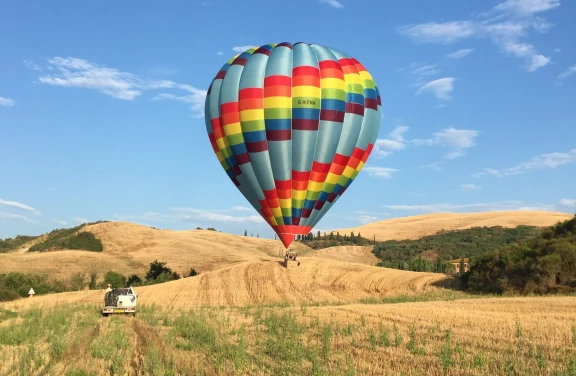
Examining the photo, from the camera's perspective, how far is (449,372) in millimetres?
12477

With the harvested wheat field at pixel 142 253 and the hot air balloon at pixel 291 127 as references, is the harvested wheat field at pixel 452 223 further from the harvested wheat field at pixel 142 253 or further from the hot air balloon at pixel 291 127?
the hot air balloon at pixel 291 127

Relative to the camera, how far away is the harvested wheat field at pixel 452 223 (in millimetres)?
143000

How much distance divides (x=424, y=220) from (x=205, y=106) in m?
142

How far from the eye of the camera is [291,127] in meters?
34.6

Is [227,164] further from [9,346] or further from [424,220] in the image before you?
[424,220]

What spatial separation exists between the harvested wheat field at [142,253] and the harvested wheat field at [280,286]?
26649 mm

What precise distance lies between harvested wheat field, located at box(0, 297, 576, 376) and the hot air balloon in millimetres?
11765

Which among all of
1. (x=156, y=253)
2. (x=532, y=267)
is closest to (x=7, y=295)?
(x=156, y=253)

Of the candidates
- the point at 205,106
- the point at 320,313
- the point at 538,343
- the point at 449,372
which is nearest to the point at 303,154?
the point at 205,106

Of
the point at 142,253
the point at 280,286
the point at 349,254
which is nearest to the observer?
the point at 280,286

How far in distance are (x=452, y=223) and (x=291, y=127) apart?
429 ft

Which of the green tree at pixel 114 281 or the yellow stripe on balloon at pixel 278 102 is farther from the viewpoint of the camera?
the green tree at pixel 114 281

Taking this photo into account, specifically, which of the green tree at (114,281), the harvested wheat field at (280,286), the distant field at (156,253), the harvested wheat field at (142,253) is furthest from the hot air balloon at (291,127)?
the harvested wheat field at (142,253)

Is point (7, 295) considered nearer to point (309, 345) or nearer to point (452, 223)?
point (309, 345)
